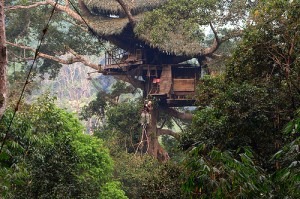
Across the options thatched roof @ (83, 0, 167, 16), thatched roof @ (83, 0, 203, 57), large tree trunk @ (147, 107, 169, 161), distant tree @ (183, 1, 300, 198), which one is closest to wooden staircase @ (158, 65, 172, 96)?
thatched roof @ (83, 0, 203, 57)

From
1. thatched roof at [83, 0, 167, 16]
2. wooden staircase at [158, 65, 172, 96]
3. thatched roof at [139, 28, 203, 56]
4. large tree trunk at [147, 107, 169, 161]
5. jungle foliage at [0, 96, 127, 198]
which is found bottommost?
large tree trunk at [147, 107, 169, 161]

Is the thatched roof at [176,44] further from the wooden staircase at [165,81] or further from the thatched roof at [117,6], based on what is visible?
the thatched roof at [117,6]

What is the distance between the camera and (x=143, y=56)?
1089 inches

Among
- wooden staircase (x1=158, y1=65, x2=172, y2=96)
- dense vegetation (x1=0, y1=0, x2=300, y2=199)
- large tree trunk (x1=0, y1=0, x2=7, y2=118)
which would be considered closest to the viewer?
large tree trunk (x1=0, y1=0, x2=7, y2=118)

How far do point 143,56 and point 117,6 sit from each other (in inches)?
113

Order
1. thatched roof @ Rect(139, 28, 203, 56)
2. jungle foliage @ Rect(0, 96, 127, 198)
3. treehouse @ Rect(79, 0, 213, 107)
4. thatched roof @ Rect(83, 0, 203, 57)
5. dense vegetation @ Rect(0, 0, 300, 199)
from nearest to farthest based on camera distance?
jungle foliage @ Rect(0, 96, 127, 198) < dense vegetation @ Rect(0, 0, 300, 199) < thatched roof @ Rect(139, 28, 203, 56) < thatched roof @ Rect(83, 0, 203, 57) < treehouse @ Rect(79, 0, 213, 107)

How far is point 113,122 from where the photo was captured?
1069 inches

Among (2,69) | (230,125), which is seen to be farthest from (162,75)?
(2,69)

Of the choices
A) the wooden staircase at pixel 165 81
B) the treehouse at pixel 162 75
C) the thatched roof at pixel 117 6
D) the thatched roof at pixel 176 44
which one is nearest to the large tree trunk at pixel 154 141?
the treehouse at pixel 162 75

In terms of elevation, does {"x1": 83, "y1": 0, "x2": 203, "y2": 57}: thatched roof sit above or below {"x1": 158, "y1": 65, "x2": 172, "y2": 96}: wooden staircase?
above

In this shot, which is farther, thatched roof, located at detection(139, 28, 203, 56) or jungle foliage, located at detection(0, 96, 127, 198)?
thatched roof, located at detection(139, 28, 203, 56)

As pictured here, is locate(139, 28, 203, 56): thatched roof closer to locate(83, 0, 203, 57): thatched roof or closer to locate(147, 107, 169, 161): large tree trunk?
locate(83, 0, 203, 57): thatched roof

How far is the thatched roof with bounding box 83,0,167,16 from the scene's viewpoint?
2705 cm

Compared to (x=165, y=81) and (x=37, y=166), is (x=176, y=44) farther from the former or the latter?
(x=37, y=166)
